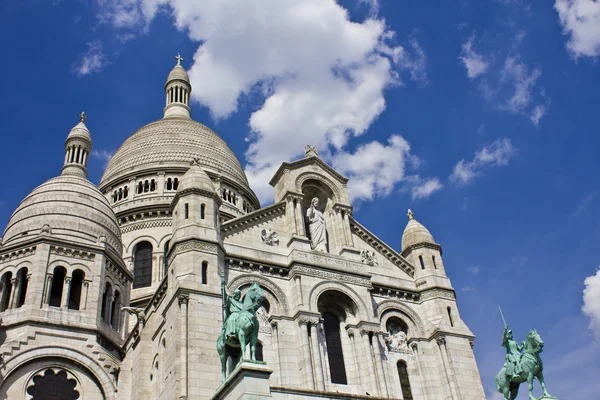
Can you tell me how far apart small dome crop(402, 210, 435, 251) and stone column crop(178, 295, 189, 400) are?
13068mm

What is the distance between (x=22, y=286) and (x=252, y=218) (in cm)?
1224

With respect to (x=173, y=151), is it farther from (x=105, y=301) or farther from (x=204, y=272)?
(x=204, y=272)

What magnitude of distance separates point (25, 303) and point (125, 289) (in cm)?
605

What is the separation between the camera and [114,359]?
105ft

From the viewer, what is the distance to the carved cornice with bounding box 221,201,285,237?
29.2 m

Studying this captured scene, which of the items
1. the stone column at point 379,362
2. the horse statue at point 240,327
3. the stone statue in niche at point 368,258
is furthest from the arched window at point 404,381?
the horse statue at point 240,327

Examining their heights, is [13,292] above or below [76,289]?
below

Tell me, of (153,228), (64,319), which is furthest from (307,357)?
(153,228)

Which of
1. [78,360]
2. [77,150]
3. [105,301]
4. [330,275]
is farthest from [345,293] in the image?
[77,150]

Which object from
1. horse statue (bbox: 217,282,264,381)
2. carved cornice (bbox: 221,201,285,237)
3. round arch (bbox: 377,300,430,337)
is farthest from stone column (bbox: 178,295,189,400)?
round arch (bbox: 377,300,430,337)

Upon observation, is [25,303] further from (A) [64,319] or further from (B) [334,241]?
(B) [334,241]

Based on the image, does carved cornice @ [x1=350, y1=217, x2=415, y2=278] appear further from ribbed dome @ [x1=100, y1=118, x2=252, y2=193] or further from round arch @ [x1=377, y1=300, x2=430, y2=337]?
ribbed dome @ [x1=100, y1=118, x2=252, y2=193]

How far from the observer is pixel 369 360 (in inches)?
1094

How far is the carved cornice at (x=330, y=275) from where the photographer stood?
29047 millimetres
